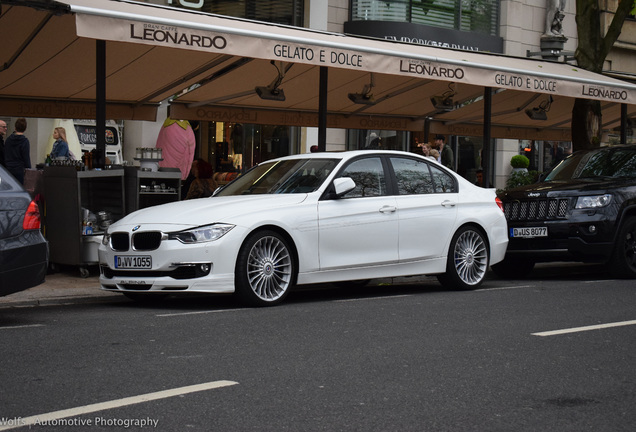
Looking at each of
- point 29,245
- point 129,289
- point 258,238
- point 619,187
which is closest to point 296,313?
point 258,238

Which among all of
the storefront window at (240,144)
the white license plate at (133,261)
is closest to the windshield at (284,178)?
the white license plate at (133,261)

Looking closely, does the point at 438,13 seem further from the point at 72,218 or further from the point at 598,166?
the point at 72,218

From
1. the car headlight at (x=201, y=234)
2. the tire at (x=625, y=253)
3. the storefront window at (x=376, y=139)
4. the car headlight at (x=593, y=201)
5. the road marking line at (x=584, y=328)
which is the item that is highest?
the storefront window at (x=376, y=139)

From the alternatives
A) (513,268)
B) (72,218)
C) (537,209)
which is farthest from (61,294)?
(513,268)

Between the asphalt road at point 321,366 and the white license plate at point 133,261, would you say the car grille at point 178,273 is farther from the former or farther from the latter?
the asphalt road at point 321,366

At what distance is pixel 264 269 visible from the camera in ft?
30.4

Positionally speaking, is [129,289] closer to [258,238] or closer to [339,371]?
[258,238]

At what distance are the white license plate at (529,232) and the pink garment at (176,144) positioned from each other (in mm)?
7781

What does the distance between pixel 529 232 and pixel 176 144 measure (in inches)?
333

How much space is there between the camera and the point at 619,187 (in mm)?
12914

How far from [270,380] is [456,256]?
18.7 ft

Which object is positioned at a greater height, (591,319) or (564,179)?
(564,179)

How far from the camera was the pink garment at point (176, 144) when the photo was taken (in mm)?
18797

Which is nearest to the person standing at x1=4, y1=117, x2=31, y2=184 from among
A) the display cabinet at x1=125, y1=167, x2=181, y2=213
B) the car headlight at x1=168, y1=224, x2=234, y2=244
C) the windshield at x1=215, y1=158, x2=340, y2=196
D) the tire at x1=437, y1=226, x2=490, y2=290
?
the display cabinet at x1=125, y1=167, x2=181, y2=213
